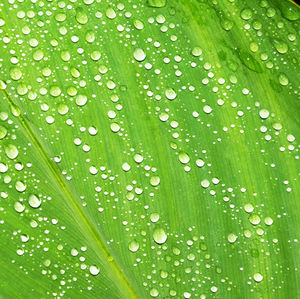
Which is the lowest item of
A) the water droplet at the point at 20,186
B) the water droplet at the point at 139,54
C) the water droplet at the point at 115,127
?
the water droplet at the point at 20,186

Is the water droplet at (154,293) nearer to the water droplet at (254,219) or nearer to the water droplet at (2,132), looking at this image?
the water droplet at (254,219)

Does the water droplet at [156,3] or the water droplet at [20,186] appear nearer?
the water droplet at [20,186]

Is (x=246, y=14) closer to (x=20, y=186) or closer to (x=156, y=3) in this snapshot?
(x=156, y=3)

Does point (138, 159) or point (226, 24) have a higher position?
point (226, 24)

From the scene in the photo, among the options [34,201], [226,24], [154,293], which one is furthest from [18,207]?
[226,24]

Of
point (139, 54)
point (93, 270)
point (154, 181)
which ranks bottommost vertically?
point (93, 270)

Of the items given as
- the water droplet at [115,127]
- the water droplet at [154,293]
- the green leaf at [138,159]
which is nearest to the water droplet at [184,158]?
the green leaf at [138,159]

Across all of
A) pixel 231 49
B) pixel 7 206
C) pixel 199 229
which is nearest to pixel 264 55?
pixel 231 49

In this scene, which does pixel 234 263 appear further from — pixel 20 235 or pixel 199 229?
pixel 20 235
